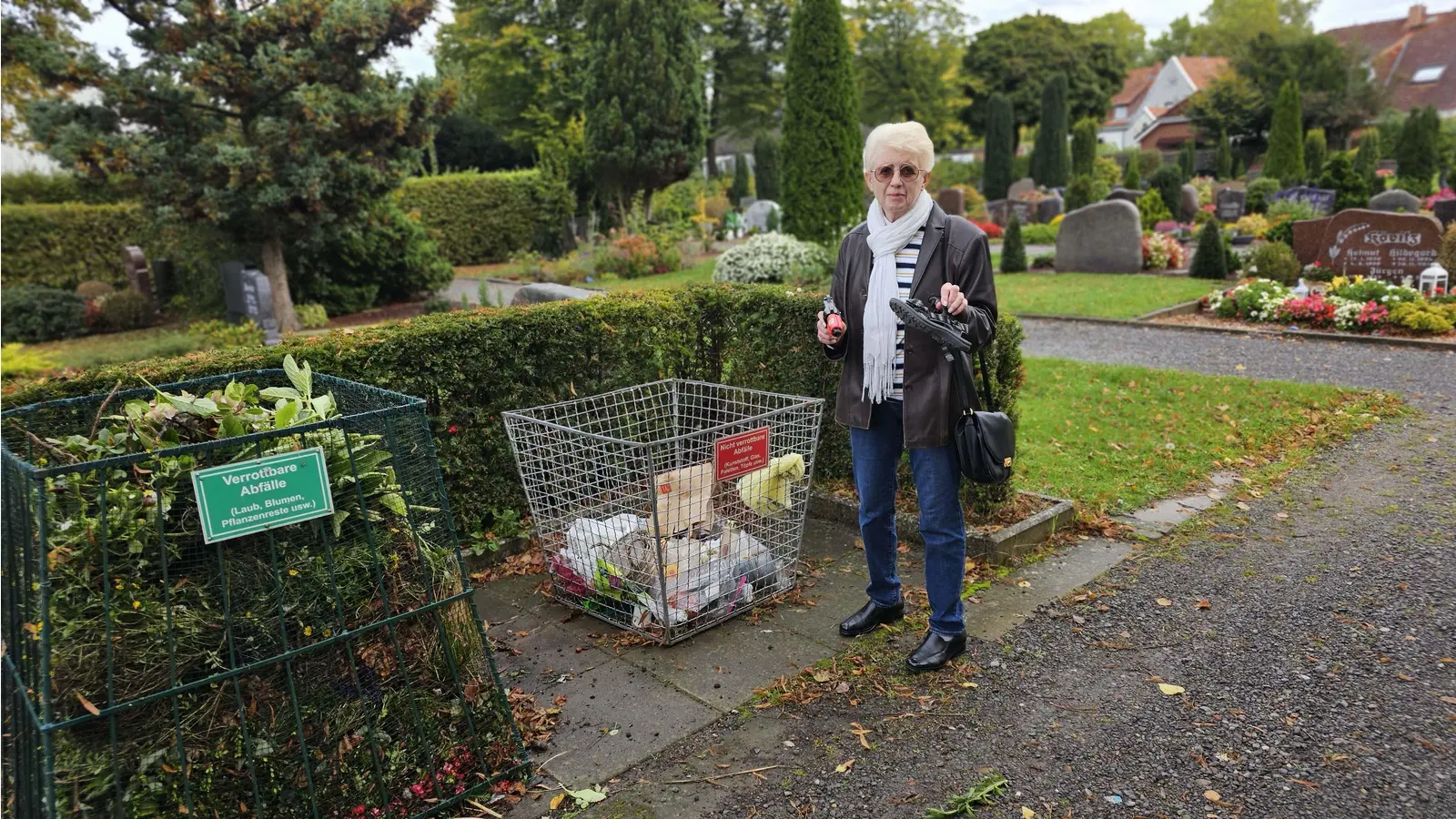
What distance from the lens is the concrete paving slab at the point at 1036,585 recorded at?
403 cm

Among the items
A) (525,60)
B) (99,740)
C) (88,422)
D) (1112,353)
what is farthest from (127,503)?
(525,60)

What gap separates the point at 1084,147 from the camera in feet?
105

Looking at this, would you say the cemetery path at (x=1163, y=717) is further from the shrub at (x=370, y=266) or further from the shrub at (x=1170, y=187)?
the shrub at (x=1170, y=187)

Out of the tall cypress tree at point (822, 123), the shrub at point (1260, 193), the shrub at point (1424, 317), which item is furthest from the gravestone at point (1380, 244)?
the shrub at point (1260, 193)

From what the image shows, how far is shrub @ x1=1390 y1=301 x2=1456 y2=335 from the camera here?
9375mm

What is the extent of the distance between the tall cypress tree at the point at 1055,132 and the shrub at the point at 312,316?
92.6 ft

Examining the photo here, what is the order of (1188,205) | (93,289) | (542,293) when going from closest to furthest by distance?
(542,293) → (93,289) → (1188,205)

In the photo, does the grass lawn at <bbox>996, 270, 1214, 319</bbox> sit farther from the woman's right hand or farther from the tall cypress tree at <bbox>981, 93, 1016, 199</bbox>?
the tall cypress tree at <bbox>981, 93, 1016, 199</bbox>

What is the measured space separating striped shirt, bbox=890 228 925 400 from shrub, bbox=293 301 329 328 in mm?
12905

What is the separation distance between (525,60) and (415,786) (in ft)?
102

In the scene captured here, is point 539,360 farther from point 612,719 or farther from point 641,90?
point 641,90

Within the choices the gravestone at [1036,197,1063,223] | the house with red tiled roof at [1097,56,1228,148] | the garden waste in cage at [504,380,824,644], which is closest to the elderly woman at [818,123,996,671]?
the garden waste in cage at [504,380,824,644]

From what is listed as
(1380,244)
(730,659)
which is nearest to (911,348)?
(730,659)

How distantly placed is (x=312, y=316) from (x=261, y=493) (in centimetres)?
1304
